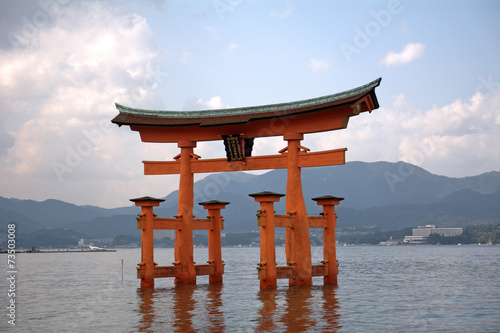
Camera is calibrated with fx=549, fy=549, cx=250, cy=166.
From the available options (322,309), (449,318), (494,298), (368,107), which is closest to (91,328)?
(322,309)

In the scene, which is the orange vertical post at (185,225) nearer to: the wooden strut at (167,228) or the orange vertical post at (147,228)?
the wooden strut at (167,228)

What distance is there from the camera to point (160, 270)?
2488 centimetres

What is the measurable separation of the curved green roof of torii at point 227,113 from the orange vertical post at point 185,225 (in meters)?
1.29

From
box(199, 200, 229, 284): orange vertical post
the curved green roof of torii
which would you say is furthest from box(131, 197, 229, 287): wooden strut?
the curved green roof of torii

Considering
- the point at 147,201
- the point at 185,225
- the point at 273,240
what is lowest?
the point at 273,240

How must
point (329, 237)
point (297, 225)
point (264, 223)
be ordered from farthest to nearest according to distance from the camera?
point (329, 237), point (297, 225), point (264, 223)

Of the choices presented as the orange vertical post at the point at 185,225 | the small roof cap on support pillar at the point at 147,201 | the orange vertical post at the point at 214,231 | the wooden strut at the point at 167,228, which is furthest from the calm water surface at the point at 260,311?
the small roof cap on support pillar at the point at 147,201

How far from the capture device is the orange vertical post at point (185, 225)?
83.8ft

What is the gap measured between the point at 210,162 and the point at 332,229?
6.47 metres

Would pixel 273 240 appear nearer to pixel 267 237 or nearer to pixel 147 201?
pixel 267 237

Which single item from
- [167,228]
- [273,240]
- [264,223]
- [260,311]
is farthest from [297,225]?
[260,311]

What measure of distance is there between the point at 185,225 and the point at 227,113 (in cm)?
558

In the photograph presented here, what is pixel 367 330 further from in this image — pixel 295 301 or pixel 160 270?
pixel 160 270

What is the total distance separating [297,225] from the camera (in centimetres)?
2380
